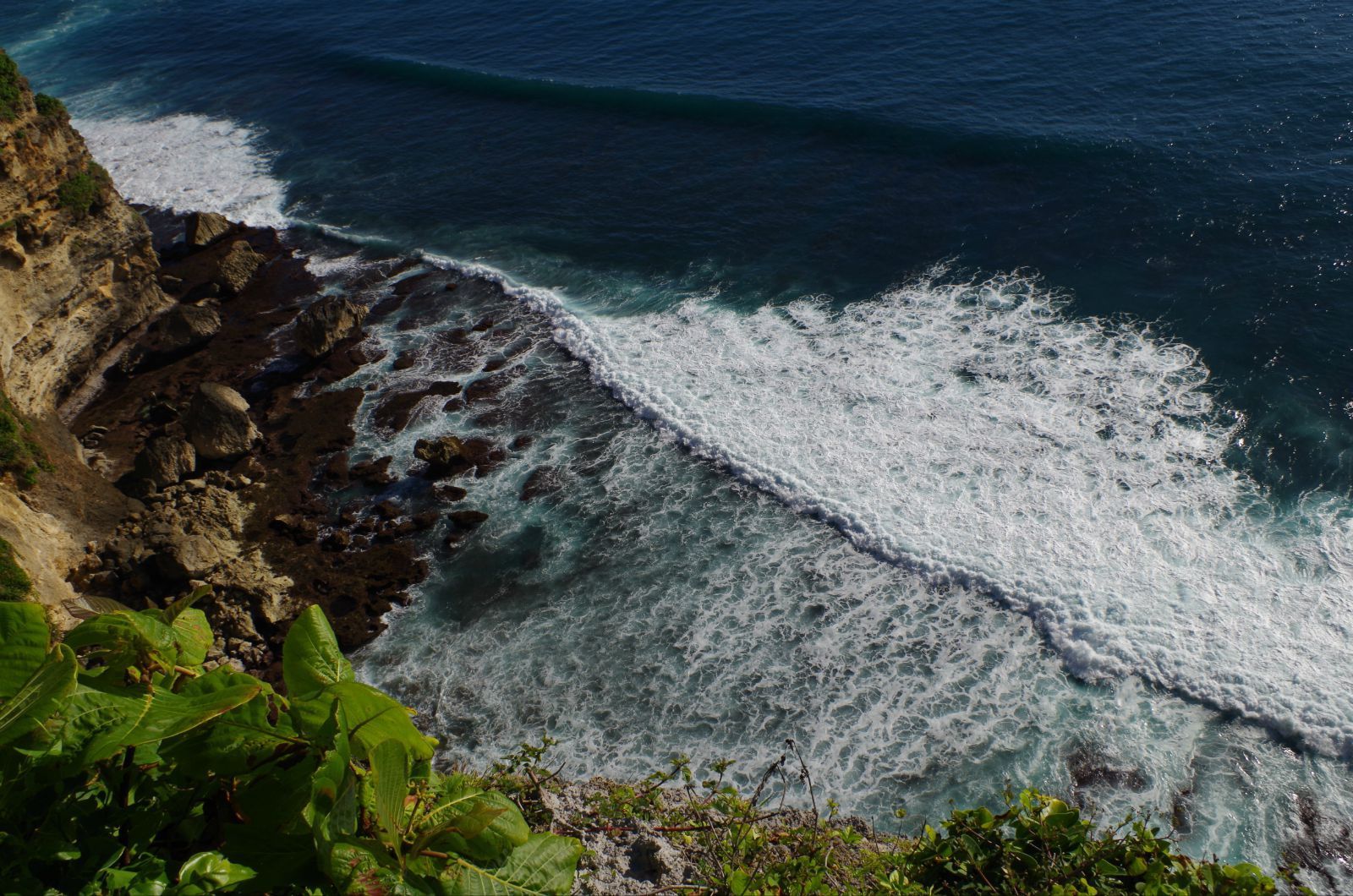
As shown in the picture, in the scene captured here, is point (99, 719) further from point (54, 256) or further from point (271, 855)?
point (54, 256)

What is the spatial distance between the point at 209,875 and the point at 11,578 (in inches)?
510

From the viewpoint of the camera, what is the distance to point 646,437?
67.6 ft

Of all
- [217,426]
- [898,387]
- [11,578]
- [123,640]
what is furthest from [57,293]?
[123,640]

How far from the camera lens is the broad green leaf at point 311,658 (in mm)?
3301

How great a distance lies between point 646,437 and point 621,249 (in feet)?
32.8

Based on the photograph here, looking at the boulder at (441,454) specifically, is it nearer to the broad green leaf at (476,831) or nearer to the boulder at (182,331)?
the boulder at (182,331)

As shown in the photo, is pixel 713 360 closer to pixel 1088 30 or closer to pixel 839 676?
pixel 839 676

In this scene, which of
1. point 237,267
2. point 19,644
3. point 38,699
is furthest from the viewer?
point 237,267

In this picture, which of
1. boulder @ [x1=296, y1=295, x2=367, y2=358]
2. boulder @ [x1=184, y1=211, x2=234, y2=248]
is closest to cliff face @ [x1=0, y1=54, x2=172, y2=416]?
boulder @ [x1=296, y1=295, x2=367, y2=358]

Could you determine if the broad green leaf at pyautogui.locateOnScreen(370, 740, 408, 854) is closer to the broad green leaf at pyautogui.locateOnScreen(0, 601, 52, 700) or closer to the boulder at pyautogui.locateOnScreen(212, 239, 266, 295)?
the broad green leaf at pyautogui.locateOnScreen(0, 601, 52, 700)

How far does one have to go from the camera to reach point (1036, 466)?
18.4m

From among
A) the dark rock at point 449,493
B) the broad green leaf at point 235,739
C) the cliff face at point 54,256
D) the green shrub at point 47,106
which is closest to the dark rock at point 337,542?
the dark rock at point 449,493

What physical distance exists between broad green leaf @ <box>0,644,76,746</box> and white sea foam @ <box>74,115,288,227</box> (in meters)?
32.6

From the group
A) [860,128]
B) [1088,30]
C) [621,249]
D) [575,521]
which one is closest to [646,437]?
[575,521]
